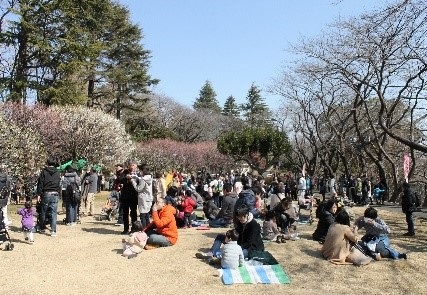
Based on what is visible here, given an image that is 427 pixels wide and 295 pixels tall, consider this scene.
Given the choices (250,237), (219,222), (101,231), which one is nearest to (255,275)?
(250,237)

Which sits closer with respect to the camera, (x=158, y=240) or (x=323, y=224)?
(x=158, y=240)

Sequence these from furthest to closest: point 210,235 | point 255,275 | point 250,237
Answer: point 210,235 < point 250,237 < point 255,275

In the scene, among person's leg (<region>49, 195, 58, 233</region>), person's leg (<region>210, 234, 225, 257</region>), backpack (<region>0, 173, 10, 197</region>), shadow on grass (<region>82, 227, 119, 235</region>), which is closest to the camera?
person's leg (<region>210, 234, 225, 257</region>)

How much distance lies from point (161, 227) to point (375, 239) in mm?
4108

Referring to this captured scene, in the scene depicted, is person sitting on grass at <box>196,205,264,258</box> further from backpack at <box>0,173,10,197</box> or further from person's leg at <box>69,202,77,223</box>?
person's leg at <box>69,202,77,223</box>

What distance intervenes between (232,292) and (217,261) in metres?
1.36

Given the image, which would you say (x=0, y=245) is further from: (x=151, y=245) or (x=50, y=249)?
(x=151, y=245)

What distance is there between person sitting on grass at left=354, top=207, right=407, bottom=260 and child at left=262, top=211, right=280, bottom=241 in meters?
1.76

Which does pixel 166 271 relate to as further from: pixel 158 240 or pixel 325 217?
pixel 325 217

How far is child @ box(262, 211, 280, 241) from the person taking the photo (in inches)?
372

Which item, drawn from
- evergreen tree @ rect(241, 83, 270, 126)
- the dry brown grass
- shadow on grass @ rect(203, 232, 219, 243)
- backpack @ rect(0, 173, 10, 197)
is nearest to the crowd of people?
backpack @ rect(0, 173, 10, 197)

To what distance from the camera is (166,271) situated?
7.11m

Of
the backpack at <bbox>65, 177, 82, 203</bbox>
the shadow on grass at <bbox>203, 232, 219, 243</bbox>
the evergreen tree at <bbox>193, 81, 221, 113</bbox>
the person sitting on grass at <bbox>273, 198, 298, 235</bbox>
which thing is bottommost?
the shadow on grass at <bbox>203, 232, 219, 243</bbox>

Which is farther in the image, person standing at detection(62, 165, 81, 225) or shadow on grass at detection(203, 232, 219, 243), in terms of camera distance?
person standing at detection(62, 165, 81, 225)
